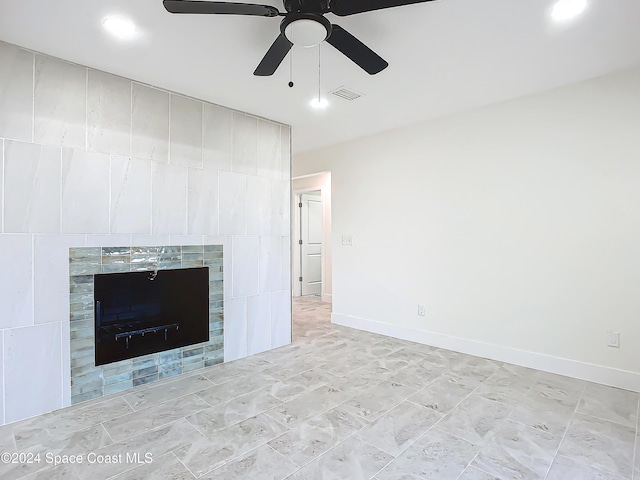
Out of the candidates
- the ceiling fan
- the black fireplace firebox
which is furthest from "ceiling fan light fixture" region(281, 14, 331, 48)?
the black fireplace firebox

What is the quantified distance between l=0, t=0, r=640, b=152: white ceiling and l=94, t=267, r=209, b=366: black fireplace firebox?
165 cm

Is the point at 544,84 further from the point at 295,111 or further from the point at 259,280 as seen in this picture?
the point at 259,280

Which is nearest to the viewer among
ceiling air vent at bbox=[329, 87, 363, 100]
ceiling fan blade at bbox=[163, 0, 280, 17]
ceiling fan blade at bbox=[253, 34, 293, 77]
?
ceiling fan blade at bbox=[163, 0, 280, 17]

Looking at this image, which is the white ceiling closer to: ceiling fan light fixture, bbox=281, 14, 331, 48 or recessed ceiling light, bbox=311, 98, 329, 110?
recessed ceiling light, bbox=311, 98, 329, 110

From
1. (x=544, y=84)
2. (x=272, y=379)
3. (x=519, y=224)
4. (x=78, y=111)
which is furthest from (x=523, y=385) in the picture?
(x=78, y=111)

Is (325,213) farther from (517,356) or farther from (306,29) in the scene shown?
(306,29)

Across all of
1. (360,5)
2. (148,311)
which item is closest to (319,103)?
(360,5)

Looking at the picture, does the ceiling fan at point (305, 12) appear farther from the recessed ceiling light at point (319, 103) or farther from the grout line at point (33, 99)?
the grout line at point (33, 99)

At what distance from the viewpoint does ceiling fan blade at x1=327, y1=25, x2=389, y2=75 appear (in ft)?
6.17

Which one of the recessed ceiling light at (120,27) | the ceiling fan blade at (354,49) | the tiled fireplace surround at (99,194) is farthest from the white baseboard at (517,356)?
the recessed ceiling light at (120,27)

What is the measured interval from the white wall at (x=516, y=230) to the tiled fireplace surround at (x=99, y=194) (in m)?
1.55

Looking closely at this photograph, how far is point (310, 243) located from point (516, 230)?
4575mm

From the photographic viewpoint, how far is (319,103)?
3.49 meters

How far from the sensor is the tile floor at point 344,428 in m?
1.94
